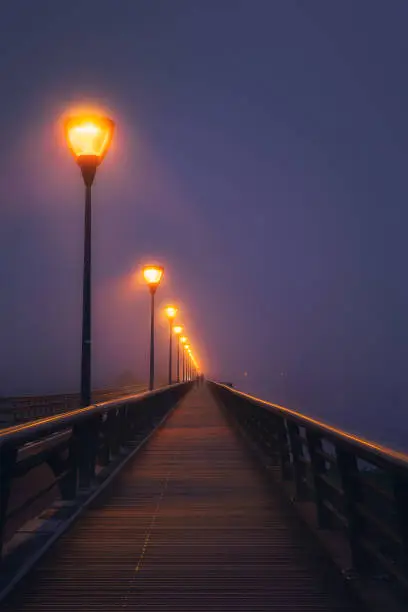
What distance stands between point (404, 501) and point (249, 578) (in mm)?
1984

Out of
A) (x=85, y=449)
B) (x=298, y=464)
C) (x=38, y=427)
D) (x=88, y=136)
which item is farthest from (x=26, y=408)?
(x=38, y=427)

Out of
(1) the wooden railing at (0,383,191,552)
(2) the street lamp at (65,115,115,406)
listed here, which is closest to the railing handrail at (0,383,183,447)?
(1) the wooden railing at (0,383,191,552)

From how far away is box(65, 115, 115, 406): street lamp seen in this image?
42.5 ft

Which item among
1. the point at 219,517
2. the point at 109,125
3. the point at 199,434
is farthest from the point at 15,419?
the point at 219,517

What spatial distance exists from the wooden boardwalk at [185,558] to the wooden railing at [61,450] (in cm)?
46

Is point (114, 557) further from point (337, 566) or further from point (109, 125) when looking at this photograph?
point (109, 125)

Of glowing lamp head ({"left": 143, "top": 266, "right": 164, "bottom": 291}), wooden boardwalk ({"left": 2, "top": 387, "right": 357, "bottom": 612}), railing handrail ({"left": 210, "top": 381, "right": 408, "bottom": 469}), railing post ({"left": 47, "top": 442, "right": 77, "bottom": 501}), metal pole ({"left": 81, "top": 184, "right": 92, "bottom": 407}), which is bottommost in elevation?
wooden boardwalk ({"left": 2, "top": 387, "right": 357, "bottom": 612})

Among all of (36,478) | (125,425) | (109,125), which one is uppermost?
(109,125)

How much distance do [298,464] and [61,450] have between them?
105 inches

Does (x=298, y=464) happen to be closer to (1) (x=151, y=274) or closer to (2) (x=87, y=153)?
(2) (x=87, y=153)

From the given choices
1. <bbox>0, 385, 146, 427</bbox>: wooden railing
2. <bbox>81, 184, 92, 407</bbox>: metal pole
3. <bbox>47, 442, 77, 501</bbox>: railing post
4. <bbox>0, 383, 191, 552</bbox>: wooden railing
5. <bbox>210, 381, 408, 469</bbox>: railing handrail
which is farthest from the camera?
<bbox>0, 385, 146, 427</bbox>: wooden railing

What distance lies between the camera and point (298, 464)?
9906mm

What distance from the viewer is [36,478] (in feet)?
59.3

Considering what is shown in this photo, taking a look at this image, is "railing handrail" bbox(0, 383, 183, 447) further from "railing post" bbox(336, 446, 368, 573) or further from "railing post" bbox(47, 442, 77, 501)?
"railing post" bbox(336, 446, 368, 573)
